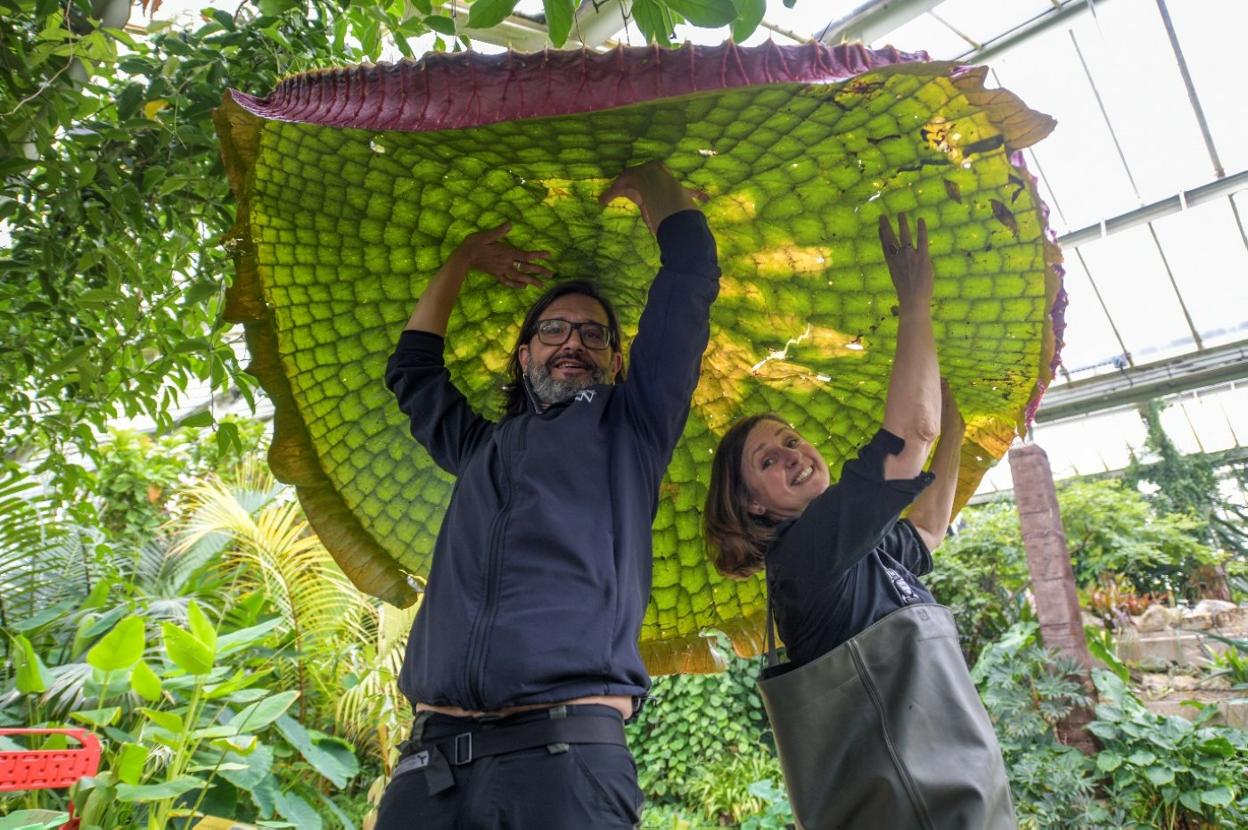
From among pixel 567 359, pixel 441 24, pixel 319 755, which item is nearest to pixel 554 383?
pixel 567 359

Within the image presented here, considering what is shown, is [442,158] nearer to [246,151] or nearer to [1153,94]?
[246,151]

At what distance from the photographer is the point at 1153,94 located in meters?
7.79

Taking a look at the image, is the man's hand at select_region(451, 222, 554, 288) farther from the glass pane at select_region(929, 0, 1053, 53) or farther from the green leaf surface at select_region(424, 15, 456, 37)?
the glass pane at select_region(929, 0, 1053, 53)

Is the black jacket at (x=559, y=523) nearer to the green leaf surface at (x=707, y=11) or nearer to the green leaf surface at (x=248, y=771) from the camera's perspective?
the green leaf surface at (x=707, y=11)

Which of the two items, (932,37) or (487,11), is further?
(932,37)

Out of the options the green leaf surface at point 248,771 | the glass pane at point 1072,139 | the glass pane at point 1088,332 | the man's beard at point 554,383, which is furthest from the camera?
the glass pane at point 1088,332

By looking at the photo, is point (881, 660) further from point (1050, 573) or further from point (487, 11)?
point (1050, 573)

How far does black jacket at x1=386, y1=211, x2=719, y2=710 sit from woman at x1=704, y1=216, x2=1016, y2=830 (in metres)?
0.20

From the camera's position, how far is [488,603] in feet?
3.00

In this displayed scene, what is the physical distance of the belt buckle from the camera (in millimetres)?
873

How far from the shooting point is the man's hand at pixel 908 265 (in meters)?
0.97

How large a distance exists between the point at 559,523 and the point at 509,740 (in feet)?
0.70

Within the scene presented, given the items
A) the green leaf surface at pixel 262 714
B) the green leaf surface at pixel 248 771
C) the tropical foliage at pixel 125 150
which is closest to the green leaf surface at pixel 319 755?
the green leaf surface at pixel 248 771

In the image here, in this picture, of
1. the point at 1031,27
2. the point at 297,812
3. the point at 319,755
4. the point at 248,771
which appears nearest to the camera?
the point at 248,771
